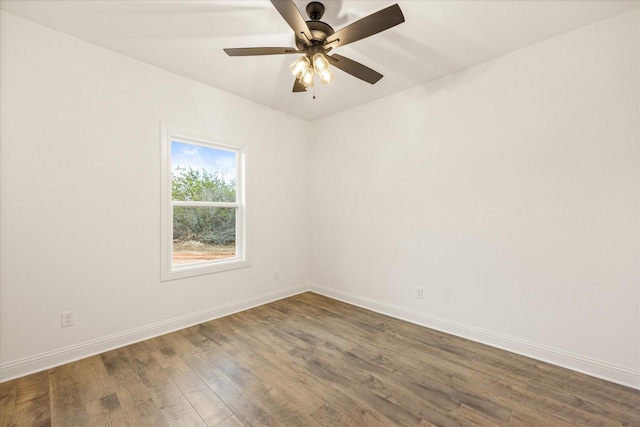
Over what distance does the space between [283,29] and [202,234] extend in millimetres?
2331

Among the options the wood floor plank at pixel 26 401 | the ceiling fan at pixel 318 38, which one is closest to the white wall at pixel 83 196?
the wood floor plank at pixel 26 401

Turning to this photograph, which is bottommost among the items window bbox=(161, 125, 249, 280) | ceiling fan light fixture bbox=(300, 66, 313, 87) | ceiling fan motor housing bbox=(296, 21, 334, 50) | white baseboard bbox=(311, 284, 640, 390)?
white baseboard bbox=(311, 284, 640, 390)

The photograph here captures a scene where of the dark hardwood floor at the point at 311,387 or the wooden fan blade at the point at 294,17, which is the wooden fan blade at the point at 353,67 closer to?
the wooden fan blade at the point at 294,17

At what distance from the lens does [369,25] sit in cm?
170

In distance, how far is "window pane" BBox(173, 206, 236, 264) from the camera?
10.5 feet

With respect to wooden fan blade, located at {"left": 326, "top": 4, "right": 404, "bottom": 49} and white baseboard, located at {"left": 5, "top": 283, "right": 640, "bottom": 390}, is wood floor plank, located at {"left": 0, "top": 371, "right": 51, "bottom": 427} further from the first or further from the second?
wooden fan blade, located at {"left": 326, "top": 4, "right": 404, "bottom": 49}

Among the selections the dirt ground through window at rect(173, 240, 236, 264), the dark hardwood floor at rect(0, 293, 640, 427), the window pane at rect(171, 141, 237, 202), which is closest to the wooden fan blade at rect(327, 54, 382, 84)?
the window pane at rect(171, 141, 237, 202)

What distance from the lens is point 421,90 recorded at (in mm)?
3213

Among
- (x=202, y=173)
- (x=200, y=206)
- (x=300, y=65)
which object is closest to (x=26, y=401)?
(x=200, y=206)

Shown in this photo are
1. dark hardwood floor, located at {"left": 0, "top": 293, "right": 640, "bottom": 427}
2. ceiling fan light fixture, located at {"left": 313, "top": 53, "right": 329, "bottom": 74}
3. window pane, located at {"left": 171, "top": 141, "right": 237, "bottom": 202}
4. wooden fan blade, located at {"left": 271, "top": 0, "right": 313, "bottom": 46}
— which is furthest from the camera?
window pane, located at {"left": 171, "top": 141, "right": 237, "bottom": 202}

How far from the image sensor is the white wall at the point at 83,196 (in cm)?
218

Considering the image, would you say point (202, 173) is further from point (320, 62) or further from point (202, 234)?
point (320, 62)

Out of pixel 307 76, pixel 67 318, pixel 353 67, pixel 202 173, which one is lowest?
pixel 67 318

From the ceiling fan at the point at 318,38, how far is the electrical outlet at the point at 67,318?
8.14 ft
